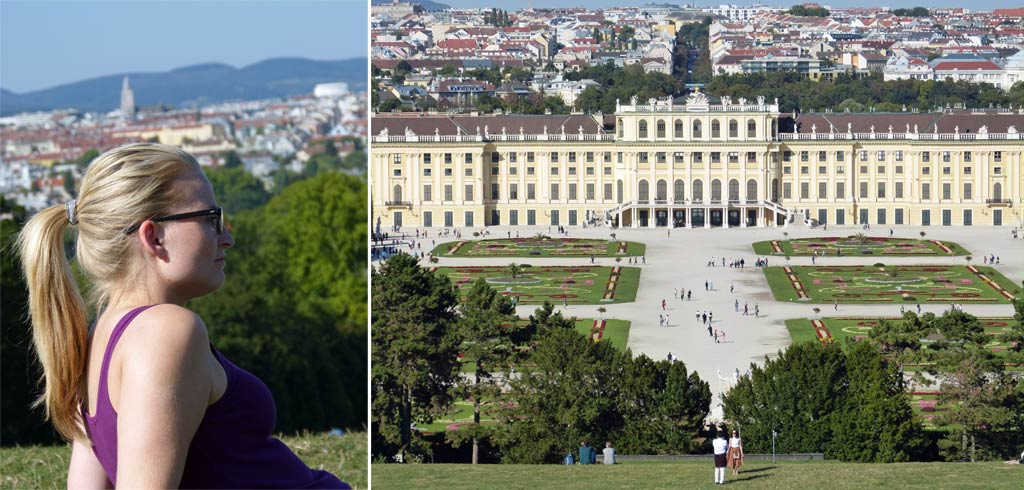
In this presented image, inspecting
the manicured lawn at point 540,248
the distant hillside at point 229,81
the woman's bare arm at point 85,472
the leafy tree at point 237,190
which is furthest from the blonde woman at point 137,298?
the distant hillside at point 229,81

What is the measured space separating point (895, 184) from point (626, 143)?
62.0 inches

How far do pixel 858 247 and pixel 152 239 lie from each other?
18.7 feet

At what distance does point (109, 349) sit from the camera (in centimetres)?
203

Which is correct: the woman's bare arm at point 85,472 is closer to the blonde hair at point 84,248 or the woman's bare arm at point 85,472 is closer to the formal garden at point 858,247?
the blonde hair at point 84,248

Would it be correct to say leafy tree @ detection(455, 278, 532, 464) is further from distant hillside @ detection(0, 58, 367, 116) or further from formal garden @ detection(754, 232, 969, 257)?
distant hillside @ detection(0, 58, 367, 116)

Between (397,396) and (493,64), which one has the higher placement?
(493,64)

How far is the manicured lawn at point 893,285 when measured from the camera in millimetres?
6727

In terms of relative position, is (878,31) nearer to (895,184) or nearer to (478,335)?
(895,184)

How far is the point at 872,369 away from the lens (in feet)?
21.4

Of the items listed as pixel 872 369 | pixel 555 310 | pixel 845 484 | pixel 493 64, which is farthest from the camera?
pixel 493 64

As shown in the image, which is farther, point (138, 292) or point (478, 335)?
point (478, 335)

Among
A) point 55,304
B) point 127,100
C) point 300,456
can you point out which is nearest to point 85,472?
point 55,304

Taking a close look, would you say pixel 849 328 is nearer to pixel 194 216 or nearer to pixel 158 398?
pixel 194 216

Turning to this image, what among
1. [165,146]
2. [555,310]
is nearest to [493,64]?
[555,310]
